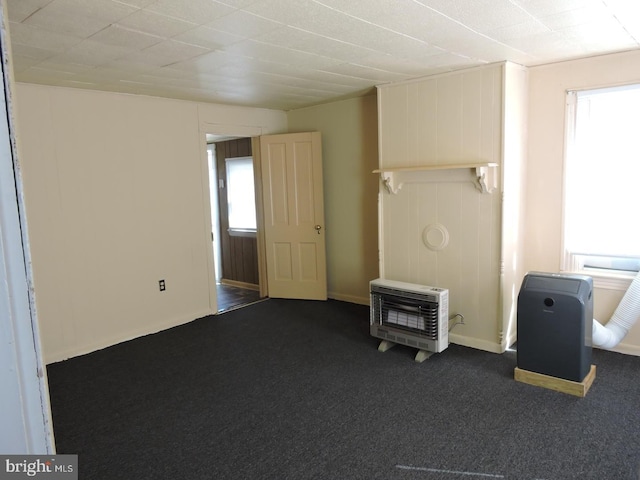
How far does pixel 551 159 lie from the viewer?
146 inches

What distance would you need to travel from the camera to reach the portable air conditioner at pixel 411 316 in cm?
353

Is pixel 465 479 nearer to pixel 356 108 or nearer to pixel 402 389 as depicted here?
pixel 402 389

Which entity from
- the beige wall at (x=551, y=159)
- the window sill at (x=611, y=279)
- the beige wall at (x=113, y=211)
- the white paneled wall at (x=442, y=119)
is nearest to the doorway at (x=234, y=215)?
the beige wall at (x=113, y=211)

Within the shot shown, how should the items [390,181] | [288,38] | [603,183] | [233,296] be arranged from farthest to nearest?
1. [233,296]
2. [390,181]
3. [603,183]
4. [288,38]

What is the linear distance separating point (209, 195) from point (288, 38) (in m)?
2.51

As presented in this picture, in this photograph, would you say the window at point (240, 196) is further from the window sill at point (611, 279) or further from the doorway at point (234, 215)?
the window sill at point (611, 279)

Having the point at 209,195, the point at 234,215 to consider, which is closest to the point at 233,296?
the point at 234,215

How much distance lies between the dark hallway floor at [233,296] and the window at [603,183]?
11.7 ft

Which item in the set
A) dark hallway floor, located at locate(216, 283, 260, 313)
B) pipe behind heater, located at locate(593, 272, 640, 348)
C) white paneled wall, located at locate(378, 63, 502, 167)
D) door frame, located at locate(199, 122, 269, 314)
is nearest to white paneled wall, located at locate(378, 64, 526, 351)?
white paneled wall, located at locate(378, 63, 502, 167)

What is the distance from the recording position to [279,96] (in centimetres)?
464

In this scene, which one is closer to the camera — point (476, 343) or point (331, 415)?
point (331, 415)

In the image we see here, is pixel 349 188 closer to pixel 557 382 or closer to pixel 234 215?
pixel 234 215

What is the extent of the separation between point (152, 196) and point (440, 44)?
2.95 metres

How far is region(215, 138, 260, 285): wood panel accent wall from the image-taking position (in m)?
6.26
